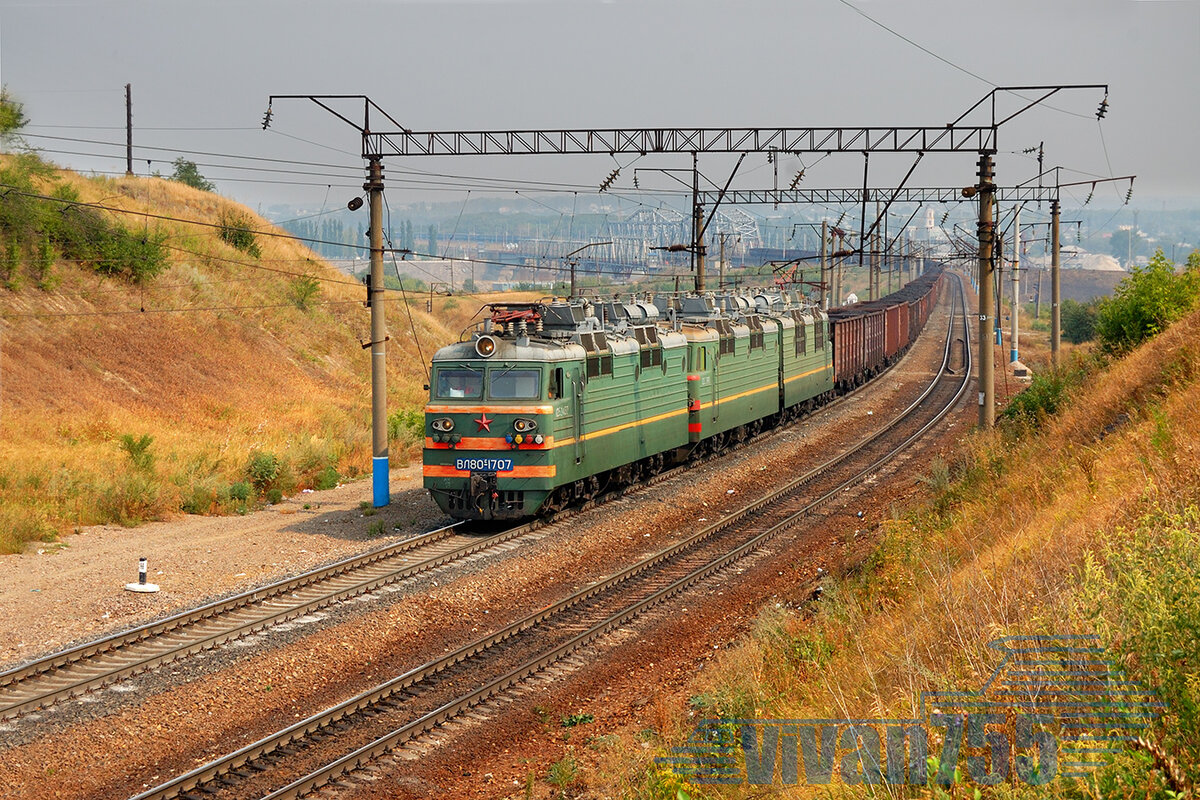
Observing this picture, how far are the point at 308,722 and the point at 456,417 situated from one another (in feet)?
29.1

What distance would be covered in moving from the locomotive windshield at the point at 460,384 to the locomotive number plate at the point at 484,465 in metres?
1.12

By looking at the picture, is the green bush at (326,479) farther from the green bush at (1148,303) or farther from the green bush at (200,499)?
the green bush at (1148,303)

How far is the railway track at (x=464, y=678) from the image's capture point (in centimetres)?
1019

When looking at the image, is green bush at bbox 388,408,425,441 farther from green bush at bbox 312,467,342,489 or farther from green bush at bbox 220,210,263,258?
green bush at bbox 220,210,263,258

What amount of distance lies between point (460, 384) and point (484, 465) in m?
1.51

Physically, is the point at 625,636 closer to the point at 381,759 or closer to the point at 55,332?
the point at 381,759

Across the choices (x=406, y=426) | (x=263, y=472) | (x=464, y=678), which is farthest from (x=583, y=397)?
(x=406, y=426)

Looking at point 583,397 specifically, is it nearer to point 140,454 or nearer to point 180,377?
point 140,454

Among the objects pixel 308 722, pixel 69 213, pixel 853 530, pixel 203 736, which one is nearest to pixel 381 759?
pixel 308 722

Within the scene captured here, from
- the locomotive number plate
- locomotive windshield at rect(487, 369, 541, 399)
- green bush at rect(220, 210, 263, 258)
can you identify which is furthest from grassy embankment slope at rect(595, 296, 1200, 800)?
green bush at rect(220, 210, 263, 258)

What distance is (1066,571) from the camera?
29.9 ft

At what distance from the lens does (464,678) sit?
13086 millimetres

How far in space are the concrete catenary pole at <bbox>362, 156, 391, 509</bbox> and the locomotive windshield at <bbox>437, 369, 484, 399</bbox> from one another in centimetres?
243

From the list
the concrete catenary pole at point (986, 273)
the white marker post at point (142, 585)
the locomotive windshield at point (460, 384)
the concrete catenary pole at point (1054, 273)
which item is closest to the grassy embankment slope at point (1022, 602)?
the concrete catenary pole at point (986, 273)
